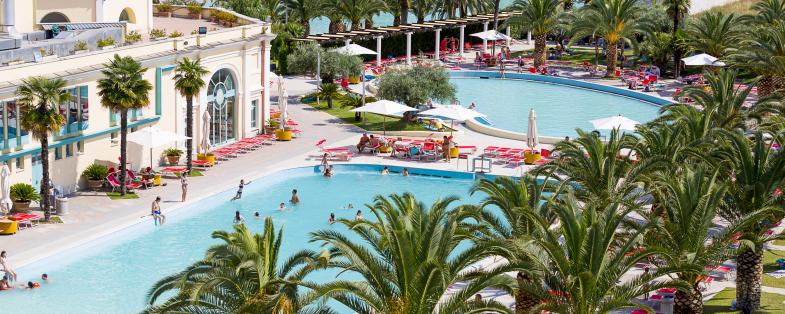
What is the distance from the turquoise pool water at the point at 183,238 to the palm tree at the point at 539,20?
27576 millimetres

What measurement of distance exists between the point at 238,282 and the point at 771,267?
16197 mm

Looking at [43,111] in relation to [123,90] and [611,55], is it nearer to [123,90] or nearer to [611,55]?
[123,90]

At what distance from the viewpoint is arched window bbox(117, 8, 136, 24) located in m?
49.9

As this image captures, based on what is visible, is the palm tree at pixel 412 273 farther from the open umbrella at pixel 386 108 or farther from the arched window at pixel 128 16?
the arched window at pixel 128 16

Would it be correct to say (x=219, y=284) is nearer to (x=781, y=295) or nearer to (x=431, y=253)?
(x=431, y=253)

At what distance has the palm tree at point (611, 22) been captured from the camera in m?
66.4

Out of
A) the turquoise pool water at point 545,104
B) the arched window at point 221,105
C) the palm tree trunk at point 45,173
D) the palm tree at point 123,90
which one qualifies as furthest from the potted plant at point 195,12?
the palm tree trunk at point 45,173

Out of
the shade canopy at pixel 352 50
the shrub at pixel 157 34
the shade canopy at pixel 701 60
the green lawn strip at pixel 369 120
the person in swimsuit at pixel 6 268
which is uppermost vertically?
the shrub at pixel 157 34

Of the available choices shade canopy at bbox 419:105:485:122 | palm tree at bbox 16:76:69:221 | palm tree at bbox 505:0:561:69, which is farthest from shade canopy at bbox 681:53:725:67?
palm tree at bbox 16:76:69:221

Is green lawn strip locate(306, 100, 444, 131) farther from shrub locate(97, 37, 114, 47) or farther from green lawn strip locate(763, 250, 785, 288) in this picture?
green lawn strip locate(763, 250, 785, 288)

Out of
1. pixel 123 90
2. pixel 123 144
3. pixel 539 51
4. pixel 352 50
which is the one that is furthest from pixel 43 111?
pixel 539 51

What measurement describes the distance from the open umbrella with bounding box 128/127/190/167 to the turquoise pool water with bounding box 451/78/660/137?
1790 centimetres

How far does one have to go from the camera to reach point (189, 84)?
41.0 m

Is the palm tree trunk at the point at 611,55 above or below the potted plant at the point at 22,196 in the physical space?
above
